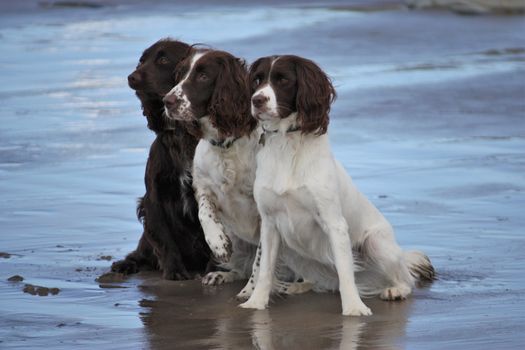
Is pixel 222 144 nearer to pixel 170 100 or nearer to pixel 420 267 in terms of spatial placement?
pixel 170 100

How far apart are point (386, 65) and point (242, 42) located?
260 centimetres

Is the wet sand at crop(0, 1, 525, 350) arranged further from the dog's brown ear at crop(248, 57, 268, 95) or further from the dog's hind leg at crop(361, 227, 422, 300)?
the dog's brown ear at crop(248, 57, 268, 95)

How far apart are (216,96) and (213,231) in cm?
80

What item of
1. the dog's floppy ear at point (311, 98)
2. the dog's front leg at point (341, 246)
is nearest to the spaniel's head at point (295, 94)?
the dog's floppy ear at point (311, 98)

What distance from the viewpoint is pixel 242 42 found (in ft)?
64.7

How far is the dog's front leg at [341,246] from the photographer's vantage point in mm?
7391

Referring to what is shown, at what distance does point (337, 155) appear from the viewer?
12148 mm

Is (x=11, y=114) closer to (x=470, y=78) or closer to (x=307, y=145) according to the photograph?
(x=470, y=78)

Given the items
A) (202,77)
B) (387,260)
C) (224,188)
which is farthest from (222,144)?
(387,260)

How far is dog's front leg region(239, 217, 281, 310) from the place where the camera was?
7.60m

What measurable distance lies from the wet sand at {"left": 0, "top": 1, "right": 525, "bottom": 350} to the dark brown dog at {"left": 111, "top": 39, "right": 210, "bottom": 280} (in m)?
0.20

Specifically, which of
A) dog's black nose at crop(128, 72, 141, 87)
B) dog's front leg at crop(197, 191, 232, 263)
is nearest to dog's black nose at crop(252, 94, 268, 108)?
dog's front leg at crop(197, 191, 232, 263)

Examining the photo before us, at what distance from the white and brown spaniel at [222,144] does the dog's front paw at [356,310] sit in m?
0.71

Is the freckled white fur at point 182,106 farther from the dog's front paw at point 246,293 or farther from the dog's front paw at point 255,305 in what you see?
the dog's front paw at point 255,305
